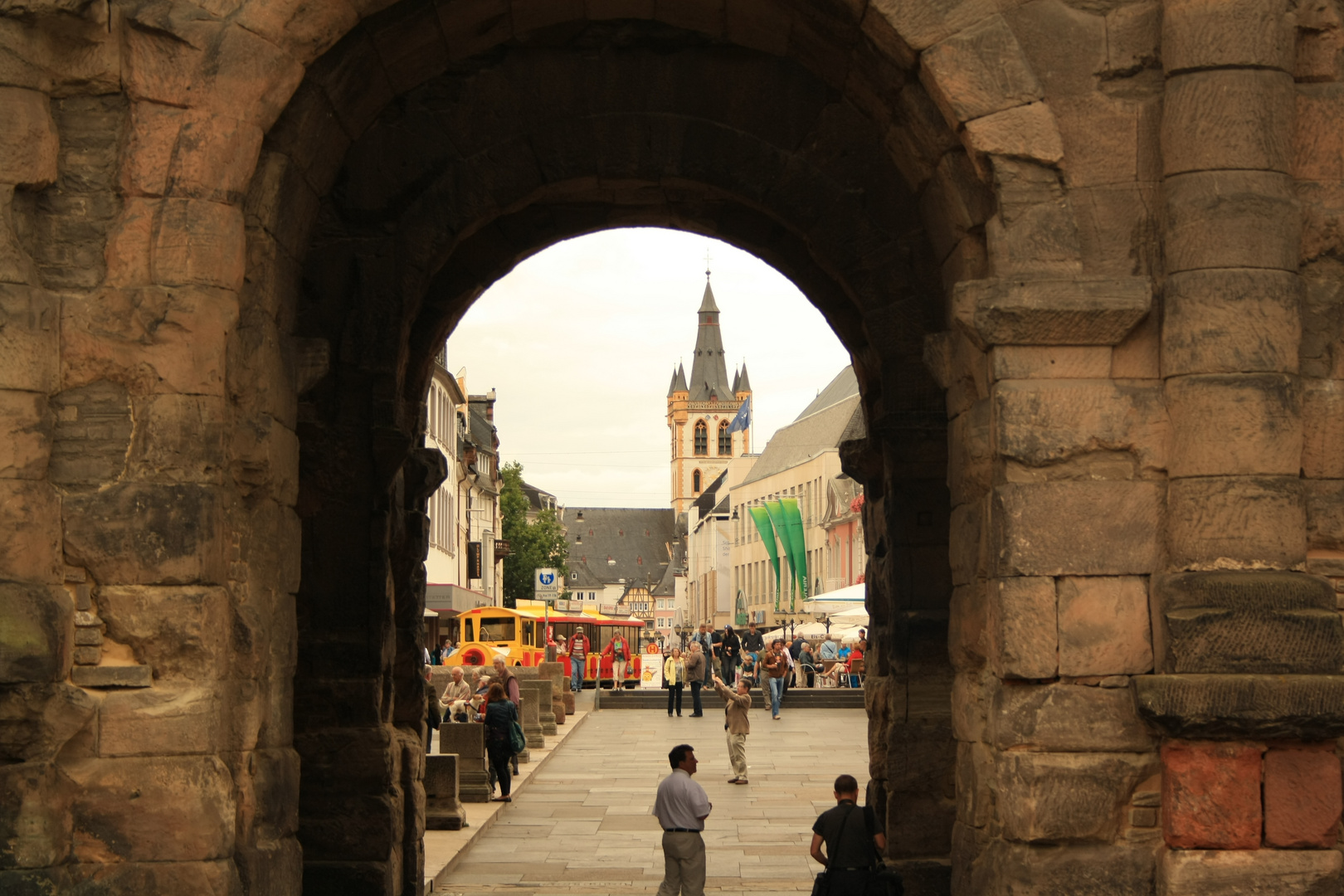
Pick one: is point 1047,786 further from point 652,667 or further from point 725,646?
point 652,667

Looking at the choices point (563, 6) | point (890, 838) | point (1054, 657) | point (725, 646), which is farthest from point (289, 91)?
point (725, 646)

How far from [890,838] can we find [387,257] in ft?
15.0

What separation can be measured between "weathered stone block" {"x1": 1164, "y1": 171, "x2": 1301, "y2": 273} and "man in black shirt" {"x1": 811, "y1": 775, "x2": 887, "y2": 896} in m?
3.16

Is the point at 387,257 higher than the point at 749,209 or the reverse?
the reverse

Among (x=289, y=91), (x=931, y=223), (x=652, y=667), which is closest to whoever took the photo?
(x=289, y=91)

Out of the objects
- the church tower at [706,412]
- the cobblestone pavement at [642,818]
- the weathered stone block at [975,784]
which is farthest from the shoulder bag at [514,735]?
the church tower at [706,412]

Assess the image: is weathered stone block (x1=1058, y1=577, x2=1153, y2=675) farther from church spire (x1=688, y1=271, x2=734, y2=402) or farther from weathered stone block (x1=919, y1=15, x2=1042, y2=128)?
church spire (x1=688, y1=271, x2=734, y2=402)

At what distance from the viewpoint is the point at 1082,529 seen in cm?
582

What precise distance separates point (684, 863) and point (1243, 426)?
14.5 ft

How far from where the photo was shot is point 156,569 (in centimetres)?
572

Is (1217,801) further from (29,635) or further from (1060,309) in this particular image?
(29,635)

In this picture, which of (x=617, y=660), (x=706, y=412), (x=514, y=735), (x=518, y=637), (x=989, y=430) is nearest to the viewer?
(x=989, y=430)

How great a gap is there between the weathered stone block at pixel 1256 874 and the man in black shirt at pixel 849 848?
2098mm

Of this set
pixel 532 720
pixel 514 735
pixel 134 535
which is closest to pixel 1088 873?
pixel 134 535
